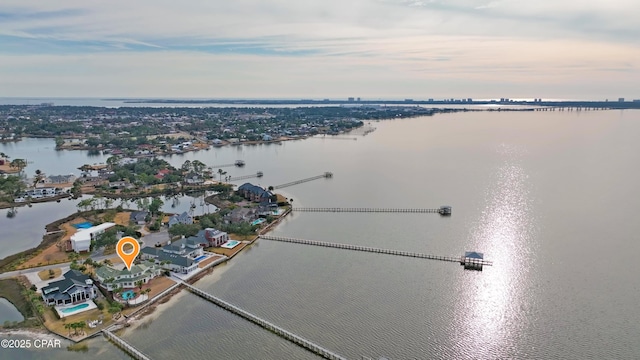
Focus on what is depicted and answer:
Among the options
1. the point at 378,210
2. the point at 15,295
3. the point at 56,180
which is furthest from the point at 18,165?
the point at 378,210

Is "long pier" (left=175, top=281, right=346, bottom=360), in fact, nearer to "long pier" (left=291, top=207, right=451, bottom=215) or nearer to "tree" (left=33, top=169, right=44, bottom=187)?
"long pier" (left=291, top=207, right=451, bottom=215)

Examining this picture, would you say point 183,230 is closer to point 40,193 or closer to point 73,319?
point 73,319

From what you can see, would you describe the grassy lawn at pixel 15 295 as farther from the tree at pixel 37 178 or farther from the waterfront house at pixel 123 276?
the tree at pixel 37 178

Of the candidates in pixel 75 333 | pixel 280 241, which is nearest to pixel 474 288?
pixel 280 241

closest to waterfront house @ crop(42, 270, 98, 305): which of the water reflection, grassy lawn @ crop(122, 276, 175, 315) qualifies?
grassy lawn @ crop(122, 276, 175, 315)

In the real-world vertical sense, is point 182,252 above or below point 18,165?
below

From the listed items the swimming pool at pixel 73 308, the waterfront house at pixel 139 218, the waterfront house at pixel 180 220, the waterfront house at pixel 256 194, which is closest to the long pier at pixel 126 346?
the swimming pool at pixel 73 308

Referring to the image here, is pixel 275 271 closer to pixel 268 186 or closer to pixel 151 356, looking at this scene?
pixel 151 356
